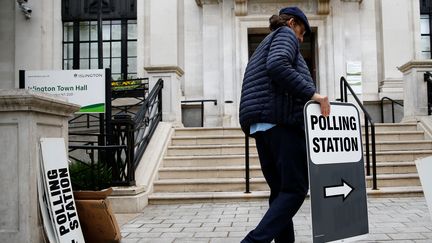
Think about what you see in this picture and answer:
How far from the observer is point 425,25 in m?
14.1

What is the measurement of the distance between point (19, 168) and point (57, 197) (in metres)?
0.38

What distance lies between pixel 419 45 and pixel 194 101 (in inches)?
280

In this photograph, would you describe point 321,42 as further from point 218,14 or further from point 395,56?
point 218,14

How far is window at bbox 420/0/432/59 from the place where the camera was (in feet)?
46.1

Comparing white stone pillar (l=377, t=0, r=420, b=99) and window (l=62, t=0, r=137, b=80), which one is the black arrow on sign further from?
window (l=62, t=0, r=137, b=80)

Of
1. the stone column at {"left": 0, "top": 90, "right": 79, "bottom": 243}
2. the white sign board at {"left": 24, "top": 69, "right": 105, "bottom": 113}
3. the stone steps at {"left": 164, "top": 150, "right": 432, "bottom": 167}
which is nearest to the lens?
the stone column at {"left": 0, "top": 90, "right": 79, "bottom": 243}

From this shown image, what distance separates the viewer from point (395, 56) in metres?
13.2

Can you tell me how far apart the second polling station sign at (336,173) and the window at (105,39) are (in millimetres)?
11650

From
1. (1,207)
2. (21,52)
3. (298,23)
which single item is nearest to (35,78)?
(1,207)

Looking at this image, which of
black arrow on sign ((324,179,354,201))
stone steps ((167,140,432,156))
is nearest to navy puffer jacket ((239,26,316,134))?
black arrow on sign ((324,179,354,201))

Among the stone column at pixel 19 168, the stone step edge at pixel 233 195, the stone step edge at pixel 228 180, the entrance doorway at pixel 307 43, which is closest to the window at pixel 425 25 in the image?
the entrance doorway at pixel 307 43

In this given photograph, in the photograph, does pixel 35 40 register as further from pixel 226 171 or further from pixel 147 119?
pixel 226 171

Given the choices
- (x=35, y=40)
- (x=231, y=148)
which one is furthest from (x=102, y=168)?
(x=35, y=40)

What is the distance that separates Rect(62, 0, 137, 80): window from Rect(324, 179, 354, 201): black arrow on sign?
11794 mm
